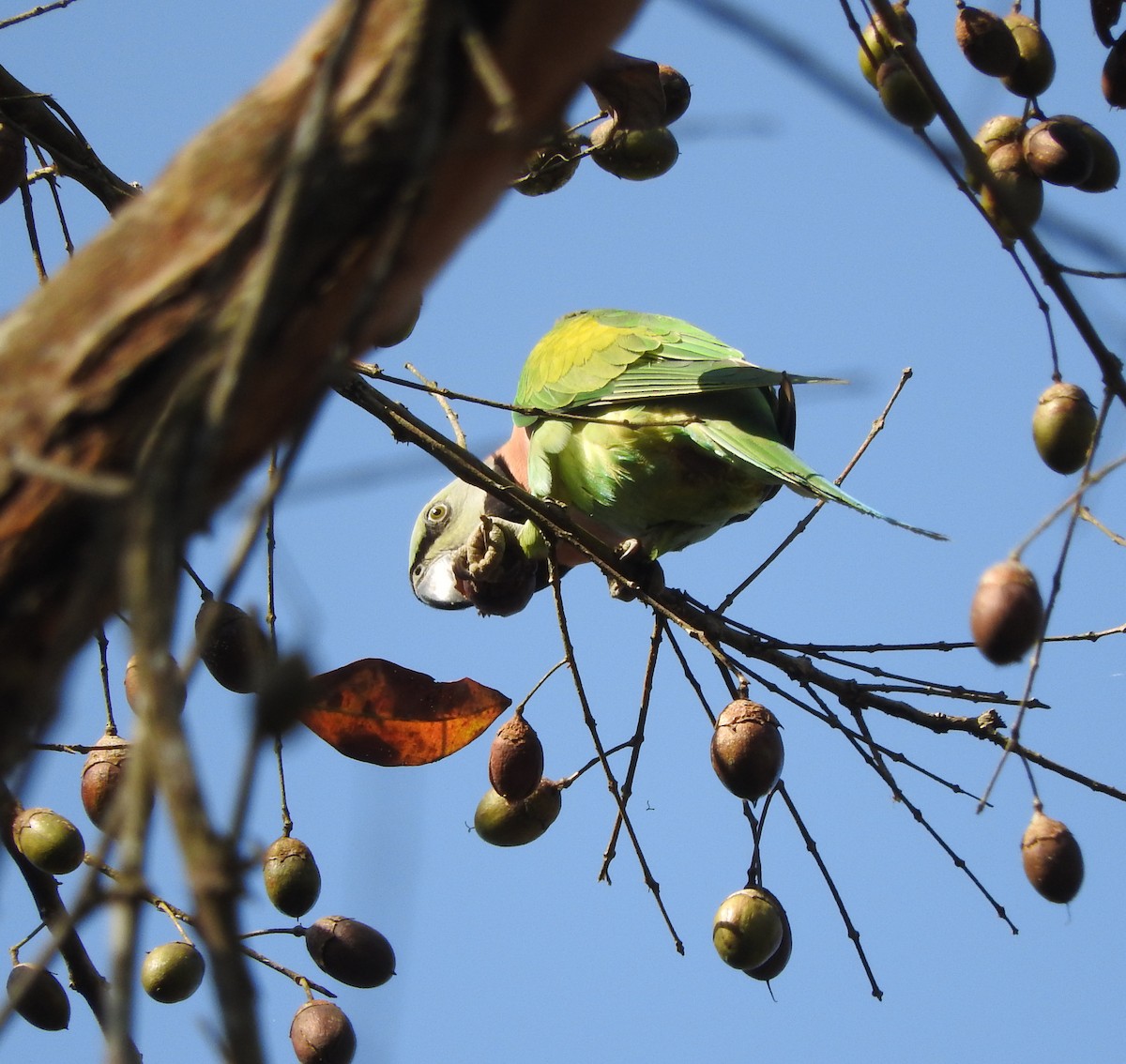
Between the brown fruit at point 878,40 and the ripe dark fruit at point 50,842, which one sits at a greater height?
the brown fruit at point 878,40

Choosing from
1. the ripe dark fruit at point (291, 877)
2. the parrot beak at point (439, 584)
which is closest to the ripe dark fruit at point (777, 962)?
the ripe dark fruit at point (291, 877)

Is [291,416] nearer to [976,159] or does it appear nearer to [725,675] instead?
[976,159]

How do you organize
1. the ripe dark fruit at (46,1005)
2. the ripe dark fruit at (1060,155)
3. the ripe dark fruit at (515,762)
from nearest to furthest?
the ripe dark fruit at (1060,155) → the ripe dark fruit at (46,1005) → the ripe dark fruit at (515,762)

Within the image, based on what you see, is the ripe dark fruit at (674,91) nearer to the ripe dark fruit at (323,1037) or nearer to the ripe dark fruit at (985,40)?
the ripe dark fruit at (985,40)

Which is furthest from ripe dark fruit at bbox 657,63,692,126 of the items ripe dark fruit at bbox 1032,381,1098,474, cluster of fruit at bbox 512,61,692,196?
ripe dark fruit at bbox 1032,381,1098,474

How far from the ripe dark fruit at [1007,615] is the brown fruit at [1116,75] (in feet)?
3.90

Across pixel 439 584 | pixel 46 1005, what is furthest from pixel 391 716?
pixel 439 584

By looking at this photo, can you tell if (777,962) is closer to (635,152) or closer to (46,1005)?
(46,1005)

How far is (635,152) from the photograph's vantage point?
2.89m

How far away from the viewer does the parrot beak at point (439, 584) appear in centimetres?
478

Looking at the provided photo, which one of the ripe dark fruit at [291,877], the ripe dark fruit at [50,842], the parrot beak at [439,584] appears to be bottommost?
the parrot beak at [439,584]

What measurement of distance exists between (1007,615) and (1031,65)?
1.35 metres

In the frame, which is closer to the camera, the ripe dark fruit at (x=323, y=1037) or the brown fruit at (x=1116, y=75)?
the brown fruit at (x=1116, y=75)

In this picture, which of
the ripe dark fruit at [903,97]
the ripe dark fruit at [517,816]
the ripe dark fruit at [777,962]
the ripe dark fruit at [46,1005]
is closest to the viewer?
the ripe dark fruit at [903,97]
